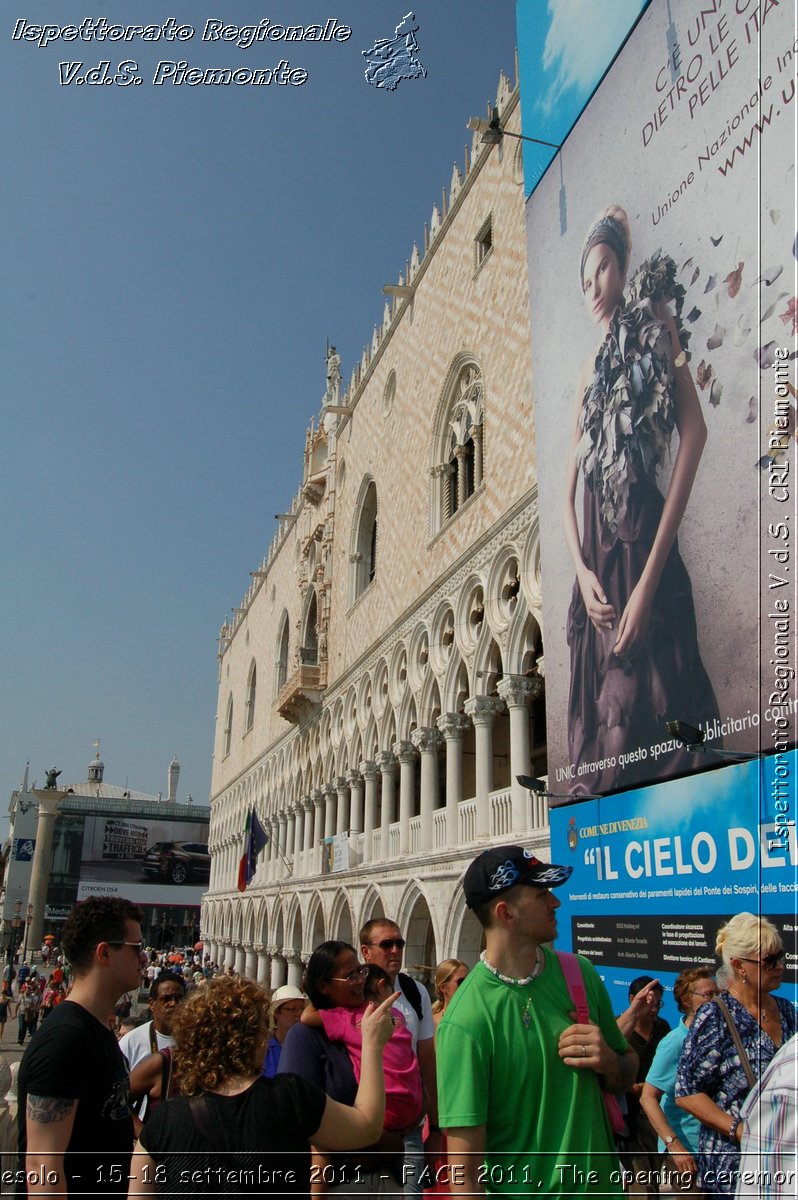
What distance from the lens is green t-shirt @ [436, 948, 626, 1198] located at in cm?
204

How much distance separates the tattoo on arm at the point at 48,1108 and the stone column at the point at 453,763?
1035 cm

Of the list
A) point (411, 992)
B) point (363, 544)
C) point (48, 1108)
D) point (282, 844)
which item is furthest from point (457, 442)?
point (282, 844)

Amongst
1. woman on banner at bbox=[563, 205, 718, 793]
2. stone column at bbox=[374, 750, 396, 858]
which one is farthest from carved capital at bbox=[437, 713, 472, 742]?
woman on banner at bbox=[563, 205, 718, 793]

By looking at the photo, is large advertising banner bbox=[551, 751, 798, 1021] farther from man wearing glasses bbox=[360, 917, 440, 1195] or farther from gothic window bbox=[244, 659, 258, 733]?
gothic window bbox=[244, 659, 258, 733]

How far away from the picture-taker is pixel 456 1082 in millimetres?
2074

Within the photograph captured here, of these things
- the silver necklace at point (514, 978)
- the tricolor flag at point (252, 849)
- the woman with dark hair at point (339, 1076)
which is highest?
the tricolor flag at point (252, 849)

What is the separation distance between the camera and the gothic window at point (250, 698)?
33219mm

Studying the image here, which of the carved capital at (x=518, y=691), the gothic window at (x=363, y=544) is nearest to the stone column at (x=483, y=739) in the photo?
the carved capital at (x=518, y=691)

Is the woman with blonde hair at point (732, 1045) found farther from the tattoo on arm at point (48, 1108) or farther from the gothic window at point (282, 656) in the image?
the gothic window at point (282, 656)

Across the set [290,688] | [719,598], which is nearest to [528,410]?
[719,598]

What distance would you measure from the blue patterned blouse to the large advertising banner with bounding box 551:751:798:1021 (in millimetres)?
2307

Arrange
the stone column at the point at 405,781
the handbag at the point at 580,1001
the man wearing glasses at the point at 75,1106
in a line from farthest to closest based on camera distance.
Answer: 1. the stone column at the point at 405,781
2. the man wearing glasses at the point at 75,1106
3. the handbag at the point at 580,1001

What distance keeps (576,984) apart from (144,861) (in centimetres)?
5816

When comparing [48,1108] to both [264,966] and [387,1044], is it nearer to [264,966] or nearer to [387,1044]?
[387,1044]
